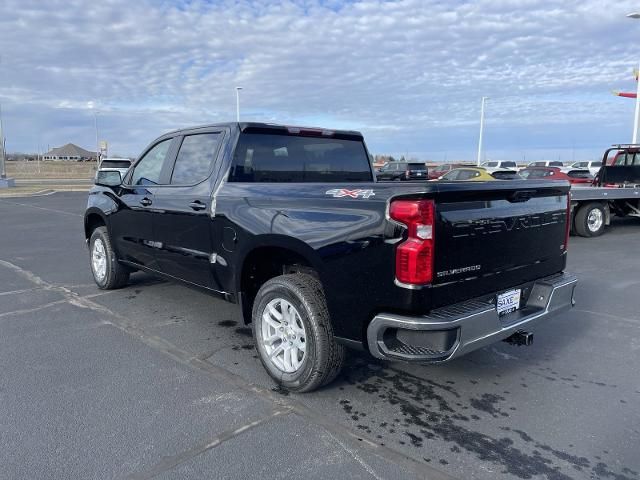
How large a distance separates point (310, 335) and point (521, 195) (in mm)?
1731

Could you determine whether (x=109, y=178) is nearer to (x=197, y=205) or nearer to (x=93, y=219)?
(x=93, y=219)

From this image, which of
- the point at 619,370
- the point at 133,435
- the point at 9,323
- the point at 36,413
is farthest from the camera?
the point at 9,323

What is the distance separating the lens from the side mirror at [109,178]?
582 cm

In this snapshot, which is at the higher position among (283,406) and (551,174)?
(551,174)

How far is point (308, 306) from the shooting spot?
3.44 m

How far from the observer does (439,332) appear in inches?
117

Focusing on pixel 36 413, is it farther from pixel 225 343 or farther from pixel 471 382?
pixel 471 382

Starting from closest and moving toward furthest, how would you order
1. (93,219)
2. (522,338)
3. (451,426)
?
(451,426) → (522,338) → (93,219)

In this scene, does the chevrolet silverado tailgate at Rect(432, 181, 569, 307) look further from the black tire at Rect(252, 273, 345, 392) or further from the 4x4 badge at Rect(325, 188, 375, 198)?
the black tire at Rect(252, 273, 345, 392)

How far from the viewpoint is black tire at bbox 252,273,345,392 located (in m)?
3.43

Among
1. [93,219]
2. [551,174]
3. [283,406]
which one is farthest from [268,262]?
[551,174]

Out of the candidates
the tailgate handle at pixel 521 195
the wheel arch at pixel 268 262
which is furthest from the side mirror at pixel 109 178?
the tailgate handle at pixel 521 195

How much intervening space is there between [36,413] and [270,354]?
1.57 m

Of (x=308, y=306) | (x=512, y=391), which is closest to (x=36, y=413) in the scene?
(x=308, y=306)
